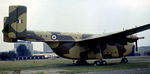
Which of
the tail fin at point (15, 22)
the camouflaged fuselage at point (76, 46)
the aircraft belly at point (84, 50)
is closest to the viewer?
the tail fin at point (15, 22)

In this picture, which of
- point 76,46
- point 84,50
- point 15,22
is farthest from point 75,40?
point 15,22

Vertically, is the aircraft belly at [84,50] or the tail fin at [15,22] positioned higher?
the tail fin at [15,22]

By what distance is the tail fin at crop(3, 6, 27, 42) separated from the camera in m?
23.3

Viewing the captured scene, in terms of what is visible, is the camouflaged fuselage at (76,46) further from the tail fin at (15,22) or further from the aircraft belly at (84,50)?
the tail fin at (15,22)

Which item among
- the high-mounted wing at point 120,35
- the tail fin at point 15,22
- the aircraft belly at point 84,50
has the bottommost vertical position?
the aircraft belly at point 84,50

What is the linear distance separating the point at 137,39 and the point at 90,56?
7.96m

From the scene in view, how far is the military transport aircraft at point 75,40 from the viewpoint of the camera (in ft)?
76.9

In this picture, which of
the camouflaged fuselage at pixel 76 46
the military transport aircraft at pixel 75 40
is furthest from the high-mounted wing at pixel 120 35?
the camouflaged fuselage at pixel 76 46

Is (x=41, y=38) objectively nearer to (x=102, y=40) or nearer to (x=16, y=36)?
(x=16, y=36)

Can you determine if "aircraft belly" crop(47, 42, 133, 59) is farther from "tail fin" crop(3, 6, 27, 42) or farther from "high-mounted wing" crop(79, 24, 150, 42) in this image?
"tail fin" crop(3, 6, 27, 42)

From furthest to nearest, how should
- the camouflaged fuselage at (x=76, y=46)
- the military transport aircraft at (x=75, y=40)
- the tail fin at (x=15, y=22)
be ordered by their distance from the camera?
the camouflaged fuselage at (x=76, y=46) < the military transport aircraft at (x=75, y=40) < the tail fin at (x=15, y=22)

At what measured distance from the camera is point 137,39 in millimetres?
29312

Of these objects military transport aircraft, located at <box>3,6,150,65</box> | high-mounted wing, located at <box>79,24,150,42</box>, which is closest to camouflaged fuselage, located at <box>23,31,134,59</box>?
military transport aircraft, located at <box>3,6,150,65</box>

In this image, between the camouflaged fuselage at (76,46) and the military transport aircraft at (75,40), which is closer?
the military transport aircraft at (75,40)
